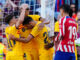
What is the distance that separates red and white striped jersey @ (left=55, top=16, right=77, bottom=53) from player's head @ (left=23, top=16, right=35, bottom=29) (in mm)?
656

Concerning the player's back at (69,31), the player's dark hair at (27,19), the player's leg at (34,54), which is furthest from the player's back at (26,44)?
the player's back at (69,31)

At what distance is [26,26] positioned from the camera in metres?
5.67

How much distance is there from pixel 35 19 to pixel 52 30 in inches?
33.1

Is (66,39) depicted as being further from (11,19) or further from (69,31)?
(11,19)

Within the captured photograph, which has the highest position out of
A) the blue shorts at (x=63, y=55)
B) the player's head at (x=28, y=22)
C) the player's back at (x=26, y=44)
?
the player's head at (x=28, y=22)

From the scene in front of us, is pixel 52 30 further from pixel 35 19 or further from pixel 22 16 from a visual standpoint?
pixel 22 16

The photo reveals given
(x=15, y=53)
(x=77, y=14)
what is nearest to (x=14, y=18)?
(x=15, y=53)

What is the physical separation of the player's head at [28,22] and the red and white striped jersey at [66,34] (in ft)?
2.15

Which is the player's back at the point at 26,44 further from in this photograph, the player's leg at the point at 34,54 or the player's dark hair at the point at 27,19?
the player's dark hair at the point at 27,19

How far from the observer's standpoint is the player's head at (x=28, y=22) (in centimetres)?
557

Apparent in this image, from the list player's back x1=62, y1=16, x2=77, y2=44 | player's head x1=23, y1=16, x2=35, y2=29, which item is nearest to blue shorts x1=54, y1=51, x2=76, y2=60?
player's back x1=62, y1=16, x2=77, y2=44

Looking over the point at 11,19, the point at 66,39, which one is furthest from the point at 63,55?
the point at 11,19

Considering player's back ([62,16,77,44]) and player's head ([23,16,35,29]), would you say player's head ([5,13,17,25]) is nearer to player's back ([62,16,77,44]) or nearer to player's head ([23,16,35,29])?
player's head ([23,16,35,29])

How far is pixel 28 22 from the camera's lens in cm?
559
